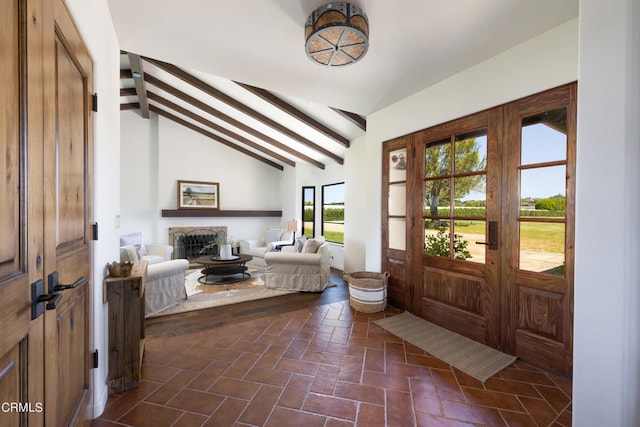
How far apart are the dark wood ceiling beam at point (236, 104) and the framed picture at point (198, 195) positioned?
2775 millimetres

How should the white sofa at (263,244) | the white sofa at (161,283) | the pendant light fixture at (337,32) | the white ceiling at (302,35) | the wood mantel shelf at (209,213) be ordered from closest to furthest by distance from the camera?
the pendant light fixture at (337,32)
the white ceiling at (302,35)
the white sofa at (161,283)
the white sofa at (263,244)
the wood mantel shelf at (209,213)

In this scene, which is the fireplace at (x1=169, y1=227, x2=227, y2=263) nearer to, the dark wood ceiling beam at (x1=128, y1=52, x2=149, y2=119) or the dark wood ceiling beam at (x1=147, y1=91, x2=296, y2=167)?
the dark wood ceiling beam at (x1=147, y1=91, x2=296, y2=167)

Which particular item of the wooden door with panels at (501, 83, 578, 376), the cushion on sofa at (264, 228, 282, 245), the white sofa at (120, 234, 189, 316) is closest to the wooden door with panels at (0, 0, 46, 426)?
the white sofa at (120, 234, 189, 316)

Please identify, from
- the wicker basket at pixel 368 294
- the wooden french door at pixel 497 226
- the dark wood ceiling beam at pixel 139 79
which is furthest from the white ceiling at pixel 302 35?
the wicker basket at pixel 368 294

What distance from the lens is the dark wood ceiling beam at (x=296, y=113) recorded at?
4160 millimetres

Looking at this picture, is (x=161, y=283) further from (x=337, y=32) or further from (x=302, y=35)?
(x=337, y=32)

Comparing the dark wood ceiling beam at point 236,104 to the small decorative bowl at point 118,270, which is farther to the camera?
the dark wood ceiling beam at point 236,104

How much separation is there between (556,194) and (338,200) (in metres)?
4.53

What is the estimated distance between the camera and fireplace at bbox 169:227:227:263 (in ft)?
21.8

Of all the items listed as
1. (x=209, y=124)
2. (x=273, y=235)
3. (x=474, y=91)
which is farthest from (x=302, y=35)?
(x=273, y=235)

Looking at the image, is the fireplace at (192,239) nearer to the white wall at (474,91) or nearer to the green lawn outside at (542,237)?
the white wall at (474,91)

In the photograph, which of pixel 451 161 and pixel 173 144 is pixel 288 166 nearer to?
pixel 173 144

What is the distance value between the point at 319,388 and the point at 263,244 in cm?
533

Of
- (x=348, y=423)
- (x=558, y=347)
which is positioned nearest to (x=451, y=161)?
(x=558, y=347)
